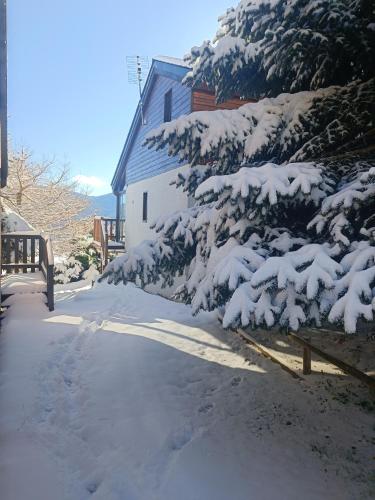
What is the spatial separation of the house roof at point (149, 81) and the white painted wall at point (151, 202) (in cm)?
224

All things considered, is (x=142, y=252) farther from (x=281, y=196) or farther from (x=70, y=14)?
(x=70, y=14)

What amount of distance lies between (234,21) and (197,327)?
6.24 meters

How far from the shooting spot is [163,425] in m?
4.39

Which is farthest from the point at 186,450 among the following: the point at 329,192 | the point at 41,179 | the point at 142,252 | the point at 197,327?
the point at 41,179

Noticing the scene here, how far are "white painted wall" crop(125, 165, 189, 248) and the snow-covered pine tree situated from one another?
484 centimetres

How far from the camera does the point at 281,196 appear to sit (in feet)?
11.0

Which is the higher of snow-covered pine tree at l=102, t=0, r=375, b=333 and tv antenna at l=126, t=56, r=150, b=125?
tv antenna at l=126, t=56, r=150, b=125

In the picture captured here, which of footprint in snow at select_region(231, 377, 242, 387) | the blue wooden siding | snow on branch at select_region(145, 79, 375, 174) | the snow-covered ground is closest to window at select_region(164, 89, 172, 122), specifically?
the blue wooden siding

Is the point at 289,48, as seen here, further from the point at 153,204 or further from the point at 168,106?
the point at 153,204

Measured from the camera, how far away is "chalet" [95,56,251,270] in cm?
1067

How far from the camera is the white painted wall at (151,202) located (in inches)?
452

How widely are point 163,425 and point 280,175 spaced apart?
10.8 ft

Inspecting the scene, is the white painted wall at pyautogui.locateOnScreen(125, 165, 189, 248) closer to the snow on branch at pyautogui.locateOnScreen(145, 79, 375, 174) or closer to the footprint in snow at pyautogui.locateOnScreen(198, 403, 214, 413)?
the snow on branch at pyautogui.locateOnScreen(145, 79, 375, 174)

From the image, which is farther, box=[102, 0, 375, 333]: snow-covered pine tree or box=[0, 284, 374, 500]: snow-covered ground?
box=[0, 284, 374, 500]: snow-covered ground
